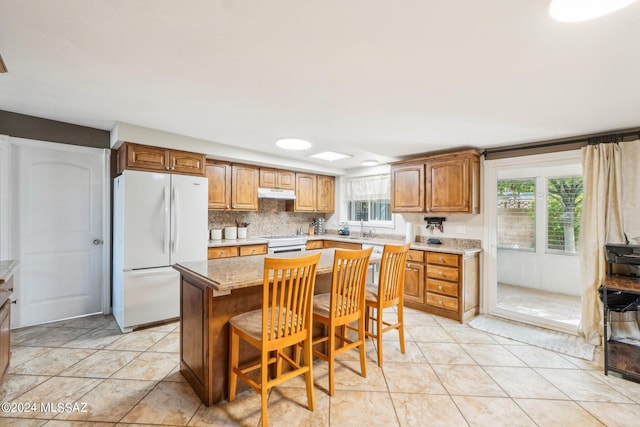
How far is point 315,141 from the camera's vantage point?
373 centimetres

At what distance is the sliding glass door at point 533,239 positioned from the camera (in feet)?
11.9

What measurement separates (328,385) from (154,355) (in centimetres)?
166

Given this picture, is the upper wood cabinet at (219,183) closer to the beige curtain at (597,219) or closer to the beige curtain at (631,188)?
the beige curtain at (597,219)

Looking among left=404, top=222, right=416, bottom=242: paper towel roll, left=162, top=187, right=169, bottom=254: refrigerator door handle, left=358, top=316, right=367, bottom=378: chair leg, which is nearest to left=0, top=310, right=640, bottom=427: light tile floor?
left=358, top=316, right=367, bottom=378: chair leg

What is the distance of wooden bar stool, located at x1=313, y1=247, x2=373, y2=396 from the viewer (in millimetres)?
2125

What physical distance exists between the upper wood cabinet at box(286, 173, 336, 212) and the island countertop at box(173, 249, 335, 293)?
2861 millimetres

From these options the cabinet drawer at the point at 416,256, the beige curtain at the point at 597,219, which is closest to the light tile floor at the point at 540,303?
the beige curtain at the point at 597,219

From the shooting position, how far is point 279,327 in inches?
71.7

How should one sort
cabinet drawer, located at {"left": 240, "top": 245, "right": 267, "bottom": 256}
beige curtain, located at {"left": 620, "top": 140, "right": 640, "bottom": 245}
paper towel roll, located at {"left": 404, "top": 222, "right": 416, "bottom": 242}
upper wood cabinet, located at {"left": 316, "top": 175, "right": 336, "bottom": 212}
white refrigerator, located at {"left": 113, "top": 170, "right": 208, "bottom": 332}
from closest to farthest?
Result: beige curtain, located at {"left": 620, "top": 140, "right": 640, "bottom": 245} → white refrigerator, located at {"left": 113, "top": 170, "right": 208, "bottom": 332} → cabinet drawer, located at {"left": 240, "top": 245, "right": 267, "bottom": 256} → paper towel roll, located at {"left": 404, "top": 222, "right": 416, "bottom": 242} → upper wood cabinet, located at {"left": 316, "top": 175, "right": 336, "bottom": 212}

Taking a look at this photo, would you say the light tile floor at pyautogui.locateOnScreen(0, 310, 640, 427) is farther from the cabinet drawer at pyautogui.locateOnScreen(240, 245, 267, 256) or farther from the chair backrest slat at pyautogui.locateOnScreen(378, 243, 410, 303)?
the cabinet drawer at pyautogui.locateOnScreen(240, 245, 267, 256)

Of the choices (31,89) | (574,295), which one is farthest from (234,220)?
(574,295)

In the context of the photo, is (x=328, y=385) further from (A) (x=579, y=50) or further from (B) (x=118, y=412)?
(A) (x=579, y=50)

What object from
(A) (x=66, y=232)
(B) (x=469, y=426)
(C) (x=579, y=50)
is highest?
(C) (x=579, y=50)

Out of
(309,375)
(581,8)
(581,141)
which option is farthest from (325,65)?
(581,141)
